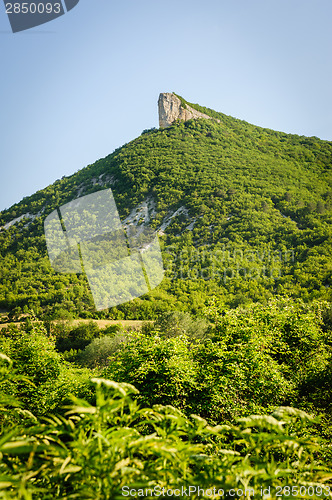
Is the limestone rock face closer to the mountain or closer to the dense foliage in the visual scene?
the mountain

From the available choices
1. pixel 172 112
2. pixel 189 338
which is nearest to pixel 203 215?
pixel 172 112

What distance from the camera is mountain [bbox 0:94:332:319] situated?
42.5m

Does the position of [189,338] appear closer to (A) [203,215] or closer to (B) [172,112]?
(A) [203,215]

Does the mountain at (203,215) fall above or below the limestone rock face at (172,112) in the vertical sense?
below

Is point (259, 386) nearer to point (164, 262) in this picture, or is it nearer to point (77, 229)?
point (77, 229)

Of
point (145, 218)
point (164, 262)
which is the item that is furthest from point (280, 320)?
point (145, 218)

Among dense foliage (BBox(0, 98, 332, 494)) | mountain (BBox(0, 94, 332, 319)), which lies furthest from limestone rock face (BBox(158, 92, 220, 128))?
dense foliage (BBox(0, 98, 332, 494))

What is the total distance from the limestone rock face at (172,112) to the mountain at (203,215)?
38 centimetres

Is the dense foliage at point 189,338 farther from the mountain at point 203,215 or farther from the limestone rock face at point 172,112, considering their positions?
the limestone rock face at point 172,112

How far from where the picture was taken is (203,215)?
59.4 metres

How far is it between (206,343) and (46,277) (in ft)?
160

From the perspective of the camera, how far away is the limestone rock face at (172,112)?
251 ft

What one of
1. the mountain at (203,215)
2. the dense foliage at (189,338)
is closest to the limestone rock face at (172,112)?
the mountain at (203,215)

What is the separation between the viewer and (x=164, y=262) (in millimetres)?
50531
